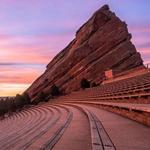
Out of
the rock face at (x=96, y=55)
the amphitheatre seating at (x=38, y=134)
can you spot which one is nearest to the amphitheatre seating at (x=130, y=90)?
the amphitheatre seating at (x=38, y=134)

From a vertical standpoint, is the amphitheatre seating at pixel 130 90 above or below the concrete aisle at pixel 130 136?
above

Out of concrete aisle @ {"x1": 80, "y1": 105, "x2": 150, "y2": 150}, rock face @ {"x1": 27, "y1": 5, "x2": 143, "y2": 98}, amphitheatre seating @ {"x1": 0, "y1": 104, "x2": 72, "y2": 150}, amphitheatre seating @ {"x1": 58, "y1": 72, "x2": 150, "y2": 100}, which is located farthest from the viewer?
rock face @ {"x1": 27, "y1": 5, "x2": 143, "y2": 98}

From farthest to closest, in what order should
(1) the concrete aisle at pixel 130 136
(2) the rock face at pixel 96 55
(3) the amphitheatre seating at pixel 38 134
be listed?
(2) the rock face at pixel 96 55 < (3) the amphitheatre seating at pixel 38 134 < (1) the concrete aisle at pixel 130 136

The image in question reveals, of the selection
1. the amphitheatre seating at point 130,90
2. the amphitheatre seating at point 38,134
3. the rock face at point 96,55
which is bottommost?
the amphitheatre seating at point 38,134

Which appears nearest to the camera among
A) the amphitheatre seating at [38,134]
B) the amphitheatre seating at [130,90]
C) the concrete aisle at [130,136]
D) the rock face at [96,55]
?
the concrete aisle at [130,136]

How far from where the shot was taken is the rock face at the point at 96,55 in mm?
102625

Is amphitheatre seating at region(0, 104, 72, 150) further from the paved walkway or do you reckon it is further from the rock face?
the rock face

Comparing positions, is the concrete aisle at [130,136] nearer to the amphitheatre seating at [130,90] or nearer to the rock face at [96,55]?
the amphitheatre seating at [130,90]

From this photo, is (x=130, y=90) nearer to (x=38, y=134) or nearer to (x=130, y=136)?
(x=38, y=134)

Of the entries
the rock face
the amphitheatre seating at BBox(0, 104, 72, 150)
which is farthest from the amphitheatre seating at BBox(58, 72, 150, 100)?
the rock face

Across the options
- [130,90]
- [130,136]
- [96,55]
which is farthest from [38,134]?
[96,55]

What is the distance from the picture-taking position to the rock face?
103 metres

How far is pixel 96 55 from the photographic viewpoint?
108250mm

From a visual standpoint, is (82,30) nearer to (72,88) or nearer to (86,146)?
(72,88)
